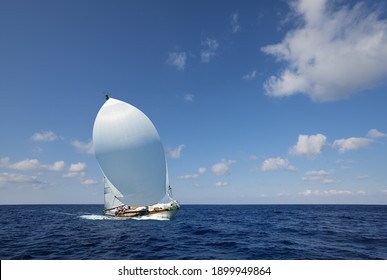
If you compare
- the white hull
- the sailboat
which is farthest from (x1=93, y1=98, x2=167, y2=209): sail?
the white hull

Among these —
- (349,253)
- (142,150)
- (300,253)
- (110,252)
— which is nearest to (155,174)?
(142,150)

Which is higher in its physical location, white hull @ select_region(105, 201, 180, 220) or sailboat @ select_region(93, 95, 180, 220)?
sailboat @ select_region(93, 95, 180, 220)

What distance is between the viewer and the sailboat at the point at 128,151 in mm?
26859

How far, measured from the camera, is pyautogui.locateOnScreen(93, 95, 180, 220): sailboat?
26.9m

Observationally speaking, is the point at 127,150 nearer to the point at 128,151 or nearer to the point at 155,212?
the point at 128,151

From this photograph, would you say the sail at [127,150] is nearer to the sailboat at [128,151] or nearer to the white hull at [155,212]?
the sailboat at [128,151]

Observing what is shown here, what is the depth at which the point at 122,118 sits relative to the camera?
26.8 meters

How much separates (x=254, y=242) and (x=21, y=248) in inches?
695

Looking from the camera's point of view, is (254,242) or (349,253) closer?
(349,253)

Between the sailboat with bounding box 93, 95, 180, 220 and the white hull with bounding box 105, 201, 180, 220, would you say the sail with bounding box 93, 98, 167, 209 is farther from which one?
the white hull with bounding box 105, 201, 180, 220

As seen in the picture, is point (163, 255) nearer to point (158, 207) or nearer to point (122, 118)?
point (122, 118)

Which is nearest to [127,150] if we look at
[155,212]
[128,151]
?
[128,151]

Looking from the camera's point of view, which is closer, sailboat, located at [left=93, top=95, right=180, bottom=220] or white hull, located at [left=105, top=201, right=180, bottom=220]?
sailboat, located at [left=93, top=95, right=180, bottom=220]

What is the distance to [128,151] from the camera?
2695 centimetres
